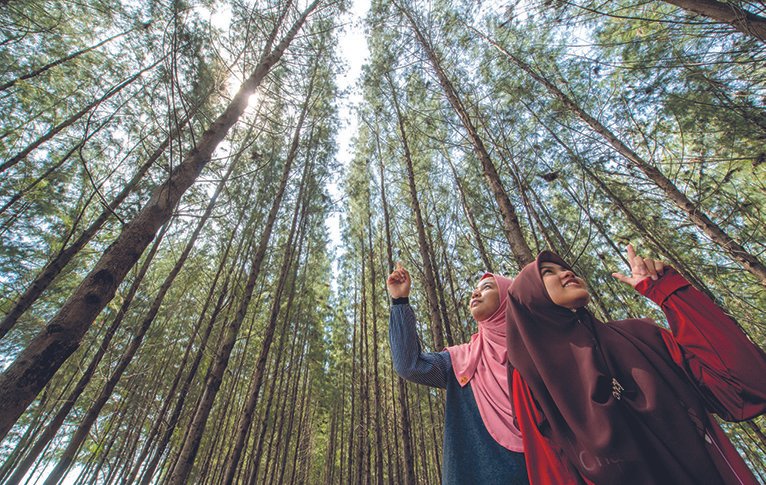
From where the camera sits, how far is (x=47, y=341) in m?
1.26

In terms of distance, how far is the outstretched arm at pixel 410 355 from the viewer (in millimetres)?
1474

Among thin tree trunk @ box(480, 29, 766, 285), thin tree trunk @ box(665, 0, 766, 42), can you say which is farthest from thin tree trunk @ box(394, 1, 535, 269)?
thin tree trunk @ box(480, 29, 766, 285)

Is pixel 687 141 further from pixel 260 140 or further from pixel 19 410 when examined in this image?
pixel 260 140

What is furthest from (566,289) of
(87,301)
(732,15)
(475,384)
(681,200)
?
(681,200)

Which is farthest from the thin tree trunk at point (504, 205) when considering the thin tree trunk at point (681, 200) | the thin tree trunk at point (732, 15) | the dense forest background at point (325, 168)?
the thin tree trunk at point (681, 200)

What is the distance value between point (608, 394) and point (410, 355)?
2.76 feet

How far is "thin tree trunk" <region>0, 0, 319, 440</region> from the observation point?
115 cm

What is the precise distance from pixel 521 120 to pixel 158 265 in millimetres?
9019

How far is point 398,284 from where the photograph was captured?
5.53ft

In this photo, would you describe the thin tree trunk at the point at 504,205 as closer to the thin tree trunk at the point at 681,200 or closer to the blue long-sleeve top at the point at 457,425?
the blue long-sleeve top at the point at 457,425

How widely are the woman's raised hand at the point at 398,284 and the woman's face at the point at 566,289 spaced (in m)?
0.76

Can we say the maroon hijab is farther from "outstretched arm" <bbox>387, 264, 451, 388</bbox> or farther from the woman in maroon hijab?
"outstretched arm" <bbox>387, 264, 451, 388</bbox>

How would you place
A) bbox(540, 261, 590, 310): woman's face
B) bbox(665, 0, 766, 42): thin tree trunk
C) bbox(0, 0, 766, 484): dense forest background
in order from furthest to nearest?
1. bbox(0, 0, 766, 484): dense forest background
2. bbox(665, 0, 766, 42): thin tree trunk
3. bbox(540, 261, 590, 310): woman's face

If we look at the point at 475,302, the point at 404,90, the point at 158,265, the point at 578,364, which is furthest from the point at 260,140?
the point at 578,364
